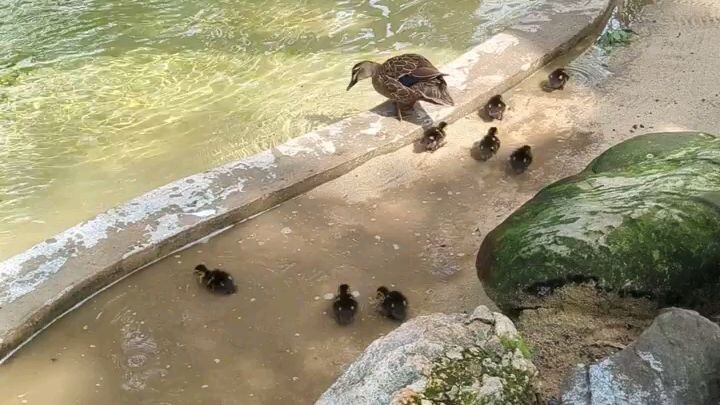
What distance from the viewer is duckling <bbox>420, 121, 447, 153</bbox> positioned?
19.1ft

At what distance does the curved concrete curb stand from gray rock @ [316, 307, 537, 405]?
90.6 inches

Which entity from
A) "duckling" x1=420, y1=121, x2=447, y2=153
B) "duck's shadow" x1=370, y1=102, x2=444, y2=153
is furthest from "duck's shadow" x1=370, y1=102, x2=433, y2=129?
"duckling" x1=420, y1=121, x2=447, y2=153

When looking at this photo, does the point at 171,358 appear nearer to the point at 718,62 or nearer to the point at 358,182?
the point at 358,182

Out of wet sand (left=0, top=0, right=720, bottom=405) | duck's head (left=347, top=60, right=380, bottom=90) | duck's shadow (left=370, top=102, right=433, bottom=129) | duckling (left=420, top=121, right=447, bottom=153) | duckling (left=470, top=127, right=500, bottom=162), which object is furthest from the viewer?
duck's head (left=347, top=60, right=380, bottom=90)

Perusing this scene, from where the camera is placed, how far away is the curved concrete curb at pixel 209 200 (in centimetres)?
→ 447

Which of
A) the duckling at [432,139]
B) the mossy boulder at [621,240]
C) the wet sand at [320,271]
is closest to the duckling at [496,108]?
the wet sand at [320,271]

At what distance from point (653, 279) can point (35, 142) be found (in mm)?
5121

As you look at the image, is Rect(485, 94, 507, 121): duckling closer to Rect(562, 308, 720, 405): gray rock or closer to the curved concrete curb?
the curved concrete curb

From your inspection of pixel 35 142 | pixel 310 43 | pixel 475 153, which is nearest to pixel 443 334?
pixel 475 153

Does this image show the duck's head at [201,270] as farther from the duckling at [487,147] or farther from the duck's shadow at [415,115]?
the duckling at [487,147]

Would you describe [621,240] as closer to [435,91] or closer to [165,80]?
[435,91]

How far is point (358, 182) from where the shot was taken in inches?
219

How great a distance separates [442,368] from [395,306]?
1602mm

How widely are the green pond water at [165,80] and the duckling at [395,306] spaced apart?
2.35 m
